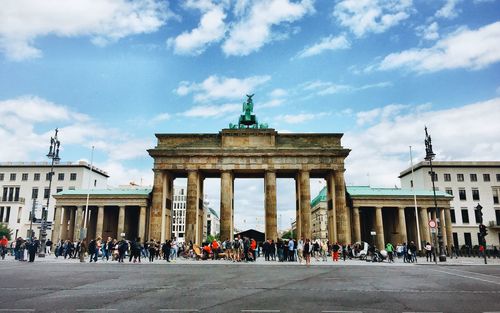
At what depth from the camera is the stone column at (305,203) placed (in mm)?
44750

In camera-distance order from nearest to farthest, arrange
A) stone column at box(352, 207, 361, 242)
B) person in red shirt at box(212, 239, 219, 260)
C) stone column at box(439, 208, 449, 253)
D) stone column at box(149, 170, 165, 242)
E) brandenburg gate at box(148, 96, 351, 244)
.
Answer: person in red shirt at box(212, 239, 219, 260), stone column at box(149, 170, 165, 242), brandenburg gate at box(148, 96, 351, 244), stone column at box(352, 207, 361, 242), stone column at box(439, 208, 449, 253)

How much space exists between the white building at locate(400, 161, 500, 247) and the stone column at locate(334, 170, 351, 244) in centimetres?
3098

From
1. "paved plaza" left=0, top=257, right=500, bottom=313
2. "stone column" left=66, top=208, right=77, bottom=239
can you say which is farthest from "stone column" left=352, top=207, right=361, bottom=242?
"stone column" left=66, top=208, right=77, bottom=239

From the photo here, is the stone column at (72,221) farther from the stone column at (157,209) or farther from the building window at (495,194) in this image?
the building window at (495,194)

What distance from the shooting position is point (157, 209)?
46.3m

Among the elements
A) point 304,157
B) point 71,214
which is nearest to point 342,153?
point 304,157

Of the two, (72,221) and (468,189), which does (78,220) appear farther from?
(468,189)

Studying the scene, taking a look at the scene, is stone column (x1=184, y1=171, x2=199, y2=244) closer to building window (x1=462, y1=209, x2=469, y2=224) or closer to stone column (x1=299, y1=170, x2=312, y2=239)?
stone column (x1=299, y1=170, x2=312, y2=239)

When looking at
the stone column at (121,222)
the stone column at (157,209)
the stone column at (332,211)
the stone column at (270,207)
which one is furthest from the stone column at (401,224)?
the stone column at (121,222)

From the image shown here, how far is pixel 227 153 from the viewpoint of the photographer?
4725 cm

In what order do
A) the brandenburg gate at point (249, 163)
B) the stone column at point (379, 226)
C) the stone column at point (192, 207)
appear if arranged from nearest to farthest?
the stone column at point (192, 207), the brandenburg gate at point (249, 163), the stone column at point (379, 226)

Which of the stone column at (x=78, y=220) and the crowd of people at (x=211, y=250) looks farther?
the stone column at (x=78, y=220)

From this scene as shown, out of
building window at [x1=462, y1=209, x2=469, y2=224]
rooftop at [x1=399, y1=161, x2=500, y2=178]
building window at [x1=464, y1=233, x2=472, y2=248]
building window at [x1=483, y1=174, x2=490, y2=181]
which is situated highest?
rooftop at [x1=399, y1=161, x2=500, y2=178]

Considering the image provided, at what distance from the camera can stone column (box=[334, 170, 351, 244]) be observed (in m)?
45.3
